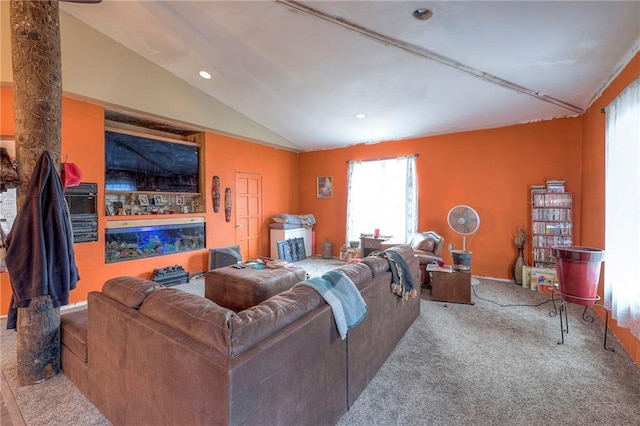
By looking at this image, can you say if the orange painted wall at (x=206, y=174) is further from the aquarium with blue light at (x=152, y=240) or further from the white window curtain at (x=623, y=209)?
the white window curtain at (x=623, y=209)

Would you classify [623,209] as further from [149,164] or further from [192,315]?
[149,164]

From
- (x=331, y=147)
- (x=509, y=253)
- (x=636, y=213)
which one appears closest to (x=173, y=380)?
(x=636, y=213)

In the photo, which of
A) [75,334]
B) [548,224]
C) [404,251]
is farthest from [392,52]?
[75,334]

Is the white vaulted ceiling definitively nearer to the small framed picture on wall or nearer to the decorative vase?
the small framed picture on wall

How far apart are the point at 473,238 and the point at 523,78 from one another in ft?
8.68

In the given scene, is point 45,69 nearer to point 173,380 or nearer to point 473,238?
point 173,380

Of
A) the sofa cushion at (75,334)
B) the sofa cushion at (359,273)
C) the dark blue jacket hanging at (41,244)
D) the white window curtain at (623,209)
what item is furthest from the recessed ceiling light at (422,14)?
the sofa cushion at (75,334)

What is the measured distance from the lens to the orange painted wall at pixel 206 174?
3.61 meters

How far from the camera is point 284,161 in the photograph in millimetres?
6973

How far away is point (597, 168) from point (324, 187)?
15.6 feet

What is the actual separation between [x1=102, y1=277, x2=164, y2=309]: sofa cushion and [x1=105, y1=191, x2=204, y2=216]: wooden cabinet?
114 inches

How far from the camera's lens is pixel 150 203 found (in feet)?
15.8

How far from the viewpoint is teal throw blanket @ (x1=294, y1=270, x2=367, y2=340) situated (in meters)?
1.64

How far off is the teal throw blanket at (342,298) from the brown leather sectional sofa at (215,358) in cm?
5
